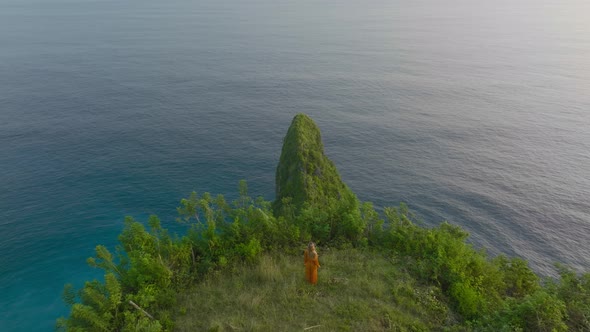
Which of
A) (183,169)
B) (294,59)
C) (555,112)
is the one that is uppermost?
(294,59)

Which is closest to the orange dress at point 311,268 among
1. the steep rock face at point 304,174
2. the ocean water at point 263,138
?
the steep rock face at point 304,174

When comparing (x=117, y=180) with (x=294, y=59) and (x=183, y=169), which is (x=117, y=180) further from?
(x=294, y=59)

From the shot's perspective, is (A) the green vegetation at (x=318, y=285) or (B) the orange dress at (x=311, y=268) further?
(B) the orange dress at (x=311, y=268)

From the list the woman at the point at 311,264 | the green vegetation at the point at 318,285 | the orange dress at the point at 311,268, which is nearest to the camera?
the green vegetation at the point at 318,285

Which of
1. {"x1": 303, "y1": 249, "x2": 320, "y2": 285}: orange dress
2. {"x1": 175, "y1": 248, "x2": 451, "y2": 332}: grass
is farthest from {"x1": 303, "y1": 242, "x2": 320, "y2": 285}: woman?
{"x1": 175, "y1": 248, "x2": 451, "y2": 332}: grass

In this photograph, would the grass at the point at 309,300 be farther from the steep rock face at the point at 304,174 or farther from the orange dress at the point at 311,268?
the steep rock face at the point at 304,174

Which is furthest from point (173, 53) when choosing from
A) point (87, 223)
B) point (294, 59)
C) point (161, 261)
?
point (161, 261)
